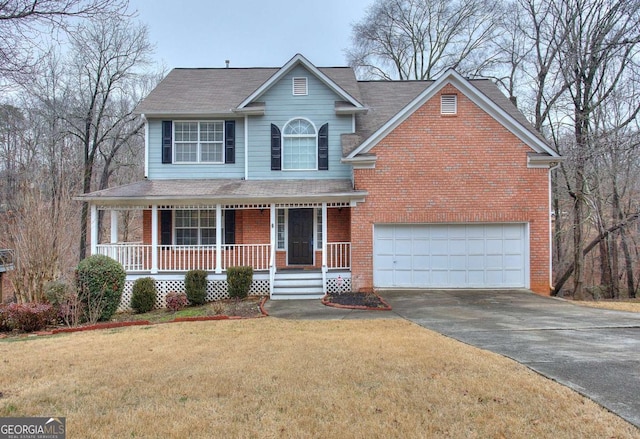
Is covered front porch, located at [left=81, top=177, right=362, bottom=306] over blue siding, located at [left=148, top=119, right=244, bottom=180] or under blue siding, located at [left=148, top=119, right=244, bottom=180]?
under

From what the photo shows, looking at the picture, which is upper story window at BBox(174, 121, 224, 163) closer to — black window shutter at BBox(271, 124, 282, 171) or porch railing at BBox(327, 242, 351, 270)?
black window shutter at BBox(271, 124, 282, 171)

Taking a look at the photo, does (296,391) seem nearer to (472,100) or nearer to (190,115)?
(472,100)

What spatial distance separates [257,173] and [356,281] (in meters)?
5.32

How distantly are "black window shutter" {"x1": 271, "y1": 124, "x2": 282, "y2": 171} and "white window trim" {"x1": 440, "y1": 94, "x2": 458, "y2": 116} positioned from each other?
18.6 feet

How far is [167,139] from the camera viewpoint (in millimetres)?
15086

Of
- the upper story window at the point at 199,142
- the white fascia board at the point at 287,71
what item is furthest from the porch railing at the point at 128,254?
the white fascia board at the point at 287,71

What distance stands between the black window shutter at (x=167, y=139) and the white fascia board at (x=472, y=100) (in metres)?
6.75

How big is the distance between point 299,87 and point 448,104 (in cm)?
530

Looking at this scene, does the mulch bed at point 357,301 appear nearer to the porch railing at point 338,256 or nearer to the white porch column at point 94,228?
the porch railing at point 338,256

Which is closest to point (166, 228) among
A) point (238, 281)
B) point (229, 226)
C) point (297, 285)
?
point (229, 226)

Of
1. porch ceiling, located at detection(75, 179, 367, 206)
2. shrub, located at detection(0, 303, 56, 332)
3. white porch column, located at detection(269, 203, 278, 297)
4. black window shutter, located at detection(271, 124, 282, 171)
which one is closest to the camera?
shrub, located at detection(0, 303, 56, 332)

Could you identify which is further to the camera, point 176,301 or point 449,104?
point 449,104

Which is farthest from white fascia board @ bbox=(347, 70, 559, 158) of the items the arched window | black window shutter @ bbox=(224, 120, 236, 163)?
black window shutter @ bbox=(224, 120, 236, 163)

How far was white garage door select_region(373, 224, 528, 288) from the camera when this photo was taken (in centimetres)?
1362
